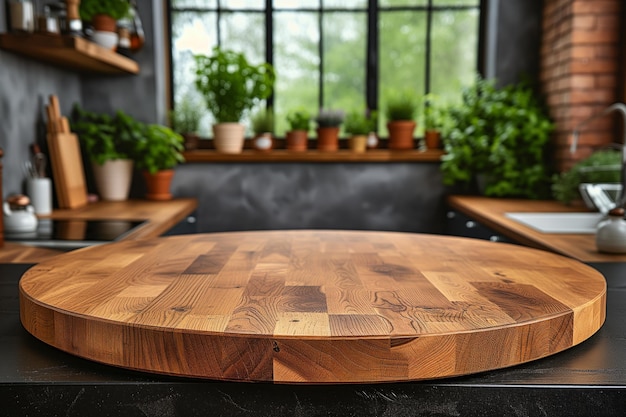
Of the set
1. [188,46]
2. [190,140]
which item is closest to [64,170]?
[190,140]

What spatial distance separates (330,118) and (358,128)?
18 centimetres

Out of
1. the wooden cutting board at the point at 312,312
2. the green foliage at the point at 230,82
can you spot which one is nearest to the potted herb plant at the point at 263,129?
the green foliage at the point at 230,82

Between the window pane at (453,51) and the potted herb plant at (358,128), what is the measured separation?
0.52 metres

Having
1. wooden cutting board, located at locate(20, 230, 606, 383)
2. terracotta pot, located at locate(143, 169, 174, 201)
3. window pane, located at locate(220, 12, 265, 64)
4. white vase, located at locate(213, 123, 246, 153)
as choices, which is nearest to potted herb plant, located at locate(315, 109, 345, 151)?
white vase, located at locate(213, 123, 246, 153)

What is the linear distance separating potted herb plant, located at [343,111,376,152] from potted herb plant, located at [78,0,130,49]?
1436 millimetres

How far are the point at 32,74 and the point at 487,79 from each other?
102 inches

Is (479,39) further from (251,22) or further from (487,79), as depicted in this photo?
(251,22)

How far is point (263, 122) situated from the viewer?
13.4ft

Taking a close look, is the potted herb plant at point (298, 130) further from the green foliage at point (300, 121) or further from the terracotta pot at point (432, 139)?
the terracotta pot at point (432, 139)

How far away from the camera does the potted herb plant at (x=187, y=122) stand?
A: 4.05 meters

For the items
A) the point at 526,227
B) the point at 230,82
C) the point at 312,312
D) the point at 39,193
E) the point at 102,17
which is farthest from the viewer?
the point at 230,82

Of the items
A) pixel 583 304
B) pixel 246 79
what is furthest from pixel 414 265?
pixel 246 79

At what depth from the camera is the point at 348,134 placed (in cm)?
416

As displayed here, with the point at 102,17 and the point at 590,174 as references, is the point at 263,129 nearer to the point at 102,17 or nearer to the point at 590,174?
the point at 102,17
